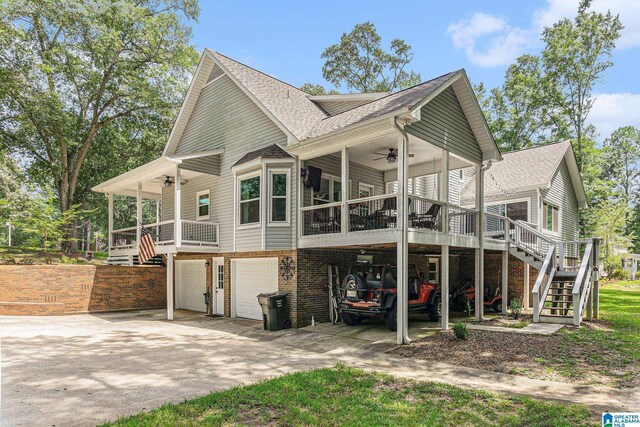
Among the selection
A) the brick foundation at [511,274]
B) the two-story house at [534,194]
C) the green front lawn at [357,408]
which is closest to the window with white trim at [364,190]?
the brick foundation at [511,274]

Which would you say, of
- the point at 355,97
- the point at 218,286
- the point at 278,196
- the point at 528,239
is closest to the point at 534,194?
the point at 528,239

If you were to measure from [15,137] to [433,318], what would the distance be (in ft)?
83.7

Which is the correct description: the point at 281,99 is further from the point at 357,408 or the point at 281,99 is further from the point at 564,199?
the point at 564,199

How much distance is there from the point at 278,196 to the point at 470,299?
26.4 feet

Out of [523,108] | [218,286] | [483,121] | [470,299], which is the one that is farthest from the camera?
[523,108]

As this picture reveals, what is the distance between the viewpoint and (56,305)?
48.7 feet

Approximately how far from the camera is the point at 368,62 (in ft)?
120

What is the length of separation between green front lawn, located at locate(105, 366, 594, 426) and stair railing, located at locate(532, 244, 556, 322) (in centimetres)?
686

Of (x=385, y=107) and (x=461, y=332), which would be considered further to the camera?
(x=385, y=107)

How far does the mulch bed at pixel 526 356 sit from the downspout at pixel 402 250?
1.55 feet

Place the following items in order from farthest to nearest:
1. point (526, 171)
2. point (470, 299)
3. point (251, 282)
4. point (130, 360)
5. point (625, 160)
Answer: point (625, 160) → point (526, 171) → point (470, 299) → point (251, 282) → point (130, 360)

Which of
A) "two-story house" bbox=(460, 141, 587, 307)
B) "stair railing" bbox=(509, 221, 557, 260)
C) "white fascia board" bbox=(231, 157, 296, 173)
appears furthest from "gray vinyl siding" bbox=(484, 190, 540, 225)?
"white fascia board" bbox=(231, 157, 296, 173)

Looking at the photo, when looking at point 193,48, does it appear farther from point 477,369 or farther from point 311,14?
point 477,369

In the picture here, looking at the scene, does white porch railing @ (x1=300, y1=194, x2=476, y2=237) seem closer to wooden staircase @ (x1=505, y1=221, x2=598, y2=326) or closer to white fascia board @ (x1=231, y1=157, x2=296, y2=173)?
white fascia board @ (x1=231, y1=157, x2=296, y2=173)
